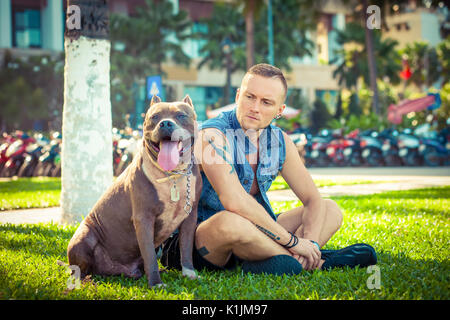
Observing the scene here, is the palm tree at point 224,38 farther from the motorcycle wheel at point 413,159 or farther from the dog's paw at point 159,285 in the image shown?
the dog's paw at point 159,285

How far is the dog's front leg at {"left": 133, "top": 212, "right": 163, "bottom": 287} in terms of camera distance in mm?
3334

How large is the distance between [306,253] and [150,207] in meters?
1.16

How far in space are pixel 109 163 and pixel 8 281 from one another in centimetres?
302

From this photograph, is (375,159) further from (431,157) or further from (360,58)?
(360,58)

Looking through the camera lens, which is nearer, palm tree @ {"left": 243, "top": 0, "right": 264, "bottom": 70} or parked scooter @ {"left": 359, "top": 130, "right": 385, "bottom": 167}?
parked scooter @ {"left": 359, "top": 130, "right": 385, "bottom": 167}

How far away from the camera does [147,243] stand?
3336mm

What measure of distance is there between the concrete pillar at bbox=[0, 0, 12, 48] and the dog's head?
120ft

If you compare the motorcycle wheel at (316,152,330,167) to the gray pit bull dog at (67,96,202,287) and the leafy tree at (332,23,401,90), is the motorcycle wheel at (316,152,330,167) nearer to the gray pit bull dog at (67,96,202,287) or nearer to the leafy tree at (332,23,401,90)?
the gray pit bull dog at (67,96,202,287)

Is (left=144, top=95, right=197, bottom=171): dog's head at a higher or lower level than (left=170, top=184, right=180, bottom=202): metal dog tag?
higher

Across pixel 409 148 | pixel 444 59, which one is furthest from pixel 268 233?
pixel 444 59

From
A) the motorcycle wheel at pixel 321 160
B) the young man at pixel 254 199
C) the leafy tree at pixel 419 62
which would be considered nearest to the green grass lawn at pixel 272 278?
the young man at pixel 254 199

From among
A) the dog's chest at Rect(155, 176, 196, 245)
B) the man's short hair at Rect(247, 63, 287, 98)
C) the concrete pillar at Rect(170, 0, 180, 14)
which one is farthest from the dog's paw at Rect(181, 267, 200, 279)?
the concrete pillar at Rect(170, 0, 180, 14)

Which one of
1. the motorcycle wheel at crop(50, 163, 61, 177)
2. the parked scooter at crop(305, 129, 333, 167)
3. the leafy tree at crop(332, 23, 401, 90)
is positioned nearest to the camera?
the motorcycle wheel at crop(50, 163, 61, 177)
